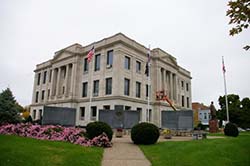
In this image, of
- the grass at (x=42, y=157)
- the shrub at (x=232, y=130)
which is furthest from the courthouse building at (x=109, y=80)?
the grass at (x=42, y=157)

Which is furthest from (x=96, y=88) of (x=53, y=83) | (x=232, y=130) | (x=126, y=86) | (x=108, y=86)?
(x=232, y=130)

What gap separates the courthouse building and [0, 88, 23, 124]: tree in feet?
44.0

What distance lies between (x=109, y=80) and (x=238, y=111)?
32590 mm

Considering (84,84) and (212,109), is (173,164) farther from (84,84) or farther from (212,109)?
(84,84)

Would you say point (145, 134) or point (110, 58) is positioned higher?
point (110, 58)

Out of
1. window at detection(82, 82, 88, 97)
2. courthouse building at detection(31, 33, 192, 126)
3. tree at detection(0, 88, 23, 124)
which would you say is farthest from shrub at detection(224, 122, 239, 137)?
window at detection(82, 82, 88, 97)

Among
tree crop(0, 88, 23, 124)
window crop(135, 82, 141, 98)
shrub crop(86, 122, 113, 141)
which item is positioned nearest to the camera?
shrub crop(86, 122, 113, 141)

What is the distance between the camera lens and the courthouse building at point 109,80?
34812 millimetres

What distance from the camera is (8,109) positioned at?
21.0 m

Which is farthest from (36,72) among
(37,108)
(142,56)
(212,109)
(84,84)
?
(212,109)

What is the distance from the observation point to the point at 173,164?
897cm

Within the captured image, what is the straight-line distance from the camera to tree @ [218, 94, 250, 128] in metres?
47.7

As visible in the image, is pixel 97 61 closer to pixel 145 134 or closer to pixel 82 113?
pixel 82 113

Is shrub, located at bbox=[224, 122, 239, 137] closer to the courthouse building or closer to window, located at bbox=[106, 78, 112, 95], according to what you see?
the courthouse building
